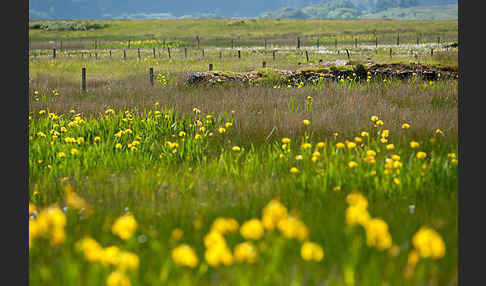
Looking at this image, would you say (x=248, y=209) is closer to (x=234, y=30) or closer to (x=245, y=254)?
(x=245, y=254)

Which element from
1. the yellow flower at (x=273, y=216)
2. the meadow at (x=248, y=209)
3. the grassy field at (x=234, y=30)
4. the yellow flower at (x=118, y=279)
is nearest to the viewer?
the yellow flower at (x=118, y=279)

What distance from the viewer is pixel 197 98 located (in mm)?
10578

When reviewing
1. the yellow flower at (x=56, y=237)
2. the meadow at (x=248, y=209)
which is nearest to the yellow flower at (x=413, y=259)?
the meadow at (x=248, y=209)

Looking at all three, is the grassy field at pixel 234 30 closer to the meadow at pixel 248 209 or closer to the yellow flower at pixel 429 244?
the meadow at pixel 248 209

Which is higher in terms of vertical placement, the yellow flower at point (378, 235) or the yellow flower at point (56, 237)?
the yellow flower at point (378, 235)

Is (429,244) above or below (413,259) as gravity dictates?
above

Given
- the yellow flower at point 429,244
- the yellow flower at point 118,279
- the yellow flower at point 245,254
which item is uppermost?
the yellow flower at point 429,244

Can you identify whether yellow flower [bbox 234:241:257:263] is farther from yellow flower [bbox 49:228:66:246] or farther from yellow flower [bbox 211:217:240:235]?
yellow flower [bbox 49:228:66:246]

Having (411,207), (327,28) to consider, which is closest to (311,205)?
(411,207)

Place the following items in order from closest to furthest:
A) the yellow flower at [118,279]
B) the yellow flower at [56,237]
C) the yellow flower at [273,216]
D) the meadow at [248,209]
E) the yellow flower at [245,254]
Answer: the yellow flower at [118,279]
the yellow flower at [245,254]
the meadow at [248,209]
the yellow flower at [273,216]
the yellow flower at [56,237]

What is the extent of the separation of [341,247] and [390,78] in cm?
1180

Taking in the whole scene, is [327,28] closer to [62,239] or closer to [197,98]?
[197,98]

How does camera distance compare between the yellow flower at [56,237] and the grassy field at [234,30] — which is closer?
the yellow flower at [56,237]

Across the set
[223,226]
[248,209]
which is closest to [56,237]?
[223,226]
